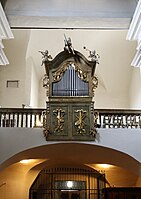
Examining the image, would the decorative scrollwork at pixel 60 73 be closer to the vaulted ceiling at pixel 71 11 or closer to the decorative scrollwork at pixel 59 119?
the decorative scrollwork at pixel 59 119

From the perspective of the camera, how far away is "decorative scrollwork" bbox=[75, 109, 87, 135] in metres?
8.65

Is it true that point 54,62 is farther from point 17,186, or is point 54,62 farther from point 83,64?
point 17,186

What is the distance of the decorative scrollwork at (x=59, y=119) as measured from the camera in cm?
866

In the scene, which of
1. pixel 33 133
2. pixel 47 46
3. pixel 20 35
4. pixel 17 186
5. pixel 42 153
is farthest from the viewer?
pixel 47 46

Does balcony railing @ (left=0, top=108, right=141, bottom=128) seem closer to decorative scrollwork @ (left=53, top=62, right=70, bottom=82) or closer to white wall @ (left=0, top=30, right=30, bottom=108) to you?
decorative scrollwork @ (left=53, top=62, right=70, bottom=82)

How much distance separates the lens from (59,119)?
872 centimetres

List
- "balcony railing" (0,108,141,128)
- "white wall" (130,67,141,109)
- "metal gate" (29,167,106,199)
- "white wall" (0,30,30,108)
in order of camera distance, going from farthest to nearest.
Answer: "white wall" (130,67,141,109) < "white wall" (0,30,30,108) < "metal gate" (29,167,106,199) < "balcony railing" (0,108,141,128)

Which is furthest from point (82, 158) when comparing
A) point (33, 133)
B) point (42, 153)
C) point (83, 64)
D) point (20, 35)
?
point (20, 35)

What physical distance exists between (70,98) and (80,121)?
624 millimetres

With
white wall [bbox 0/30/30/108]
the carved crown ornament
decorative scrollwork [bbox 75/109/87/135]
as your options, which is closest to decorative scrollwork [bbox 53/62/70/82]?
the carved crown ornament

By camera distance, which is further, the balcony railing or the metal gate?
the metal gate

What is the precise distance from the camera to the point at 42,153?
364 inches

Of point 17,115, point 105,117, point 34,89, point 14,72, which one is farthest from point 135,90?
point 17,115

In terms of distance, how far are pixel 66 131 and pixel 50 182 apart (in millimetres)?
4393
